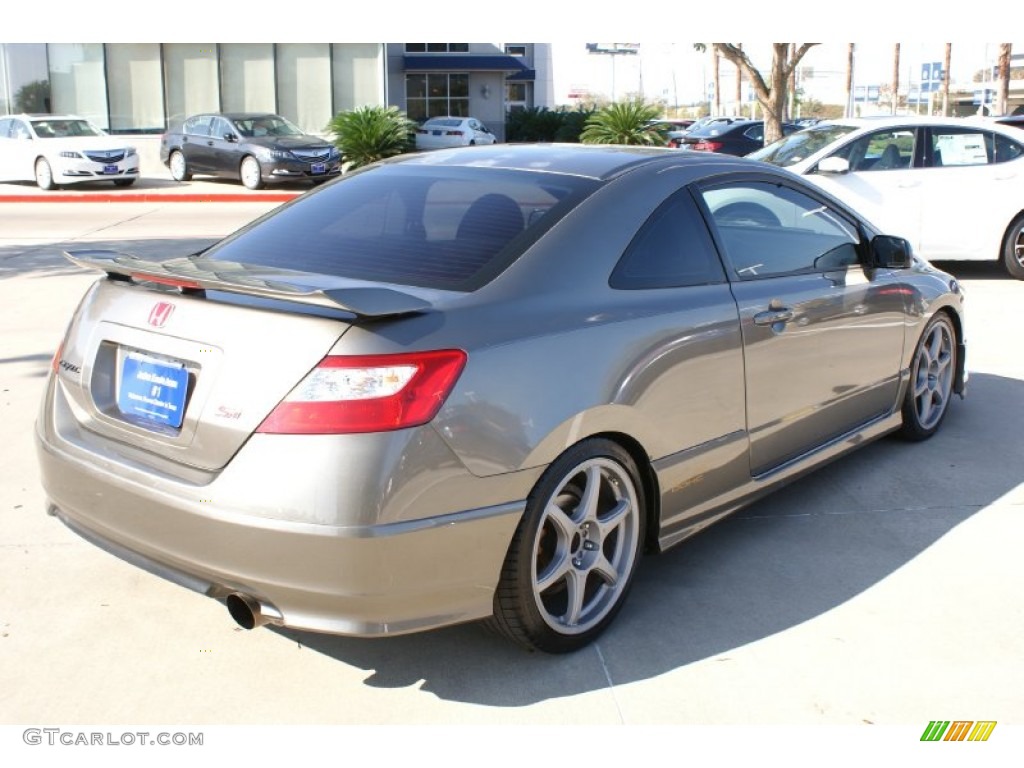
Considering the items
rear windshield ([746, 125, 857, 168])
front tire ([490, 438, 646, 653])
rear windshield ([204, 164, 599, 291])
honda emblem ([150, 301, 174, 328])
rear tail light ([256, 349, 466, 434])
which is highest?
rear windshield ([746, 125, 857, 168])

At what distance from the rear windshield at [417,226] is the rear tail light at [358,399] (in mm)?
478

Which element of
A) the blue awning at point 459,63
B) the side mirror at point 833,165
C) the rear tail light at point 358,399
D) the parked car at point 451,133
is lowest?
the rear tail light at point 358,399

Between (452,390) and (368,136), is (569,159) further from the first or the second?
(368,136)

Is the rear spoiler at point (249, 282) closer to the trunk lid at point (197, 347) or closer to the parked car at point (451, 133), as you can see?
the trunk lid at point (197, 347)

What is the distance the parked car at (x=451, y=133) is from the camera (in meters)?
40.1

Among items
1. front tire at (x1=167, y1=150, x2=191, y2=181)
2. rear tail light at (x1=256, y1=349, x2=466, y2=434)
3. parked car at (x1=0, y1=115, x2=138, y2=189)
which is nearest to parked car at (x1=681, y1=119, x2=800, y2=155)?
front tire at (x1=167, y1=150, x2=191, y2=181)

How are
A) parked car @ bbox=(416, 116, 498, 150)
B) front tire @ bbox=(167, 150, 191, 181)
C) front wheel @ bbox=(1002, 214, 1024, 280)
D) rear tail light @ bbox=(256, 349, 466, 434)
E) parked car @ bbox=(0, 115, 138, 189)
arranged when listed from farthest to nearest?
parked car @ bbox=(416, 116, 498, 150) → front tire @ bbox=(167, 150, 191, 181) → parked car @ bbox=(0, 115, 138, 189) → front wheel @ bbox=(1002, 214, 1024, 280) → rear tail light @ bbox=(256, 349, 466, 434)

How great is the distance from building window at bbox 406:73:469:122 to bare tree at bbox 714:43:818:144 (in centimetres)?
2757

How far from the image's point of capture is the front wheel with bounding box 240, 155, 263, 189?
22.8 m

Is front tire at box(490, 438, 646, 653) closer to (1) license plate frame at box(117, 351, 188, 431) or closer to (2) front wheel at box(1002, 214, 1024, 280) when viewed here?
(1) license plate frame at box(117, 351, 188, 431)

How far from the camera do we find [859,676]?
3.46 metres

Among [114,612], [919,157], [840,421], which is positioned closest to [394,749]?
[114,612]

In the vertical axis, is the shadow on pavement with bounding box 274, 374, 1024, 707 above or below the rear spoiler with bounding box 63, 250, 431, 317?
below

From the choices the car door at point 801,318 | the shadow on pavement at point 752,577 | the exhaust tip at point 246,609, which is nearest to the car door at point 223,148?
the shadow on pavement at point 752,577
